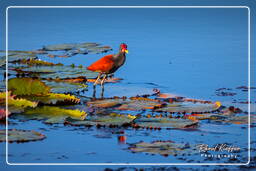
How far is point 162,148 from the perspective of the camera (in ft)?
27.0

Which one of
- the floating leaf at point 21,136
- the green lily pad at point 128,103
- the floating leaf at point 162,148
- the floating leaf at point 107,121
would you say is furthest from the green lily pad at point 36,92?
the floating leaf at point 162,148

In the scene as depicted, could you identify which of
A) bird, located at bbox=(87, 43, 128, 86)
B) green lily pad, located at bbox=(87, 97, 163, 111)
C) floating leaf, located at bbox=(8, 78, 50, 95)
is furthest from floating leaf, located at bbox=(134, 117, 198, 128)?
bird, located at bbox=(87, 43, 128, 86)

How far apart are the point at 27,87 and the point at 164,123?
2812 millimetres

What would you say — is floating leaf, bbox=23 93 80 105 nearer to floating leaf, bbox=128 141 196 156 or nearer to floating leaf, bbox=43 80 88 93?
floating leaf, bbox=43 80 88 93

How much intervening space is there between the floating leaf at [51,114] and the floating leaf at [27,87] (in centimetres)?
88

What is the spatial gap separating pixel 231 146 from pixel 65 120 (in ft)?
8.10

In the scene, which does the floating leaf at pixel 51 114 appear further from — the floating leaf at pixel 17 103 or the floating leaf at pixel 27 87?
the floating leaf at pixel 27 87

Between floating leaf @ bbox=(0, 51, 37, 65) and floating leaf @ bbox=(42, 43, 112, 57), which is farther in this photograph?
floating leaf @ bbox=(42, 43, 112, 57)

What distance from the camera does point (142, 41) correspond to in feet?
55.1

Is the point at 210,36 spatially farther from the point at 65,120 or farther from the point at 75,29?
the point at 65,120

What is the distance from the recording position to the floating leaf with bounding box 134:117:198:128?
9109 mm

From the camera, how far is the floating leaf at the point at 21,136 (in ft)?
28.3

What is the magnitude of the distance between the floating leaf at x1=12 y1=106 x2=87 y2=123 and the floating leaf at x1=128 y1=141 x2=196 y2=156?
1320 mm

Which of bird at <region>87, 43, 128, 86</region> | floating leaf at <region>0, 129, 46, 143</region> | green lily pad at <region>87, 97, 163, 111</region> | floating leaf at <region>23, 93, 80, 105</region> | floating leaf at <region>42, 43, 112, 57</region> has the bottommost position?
floating leaf at <region>0, 129, 46, 143</region>
